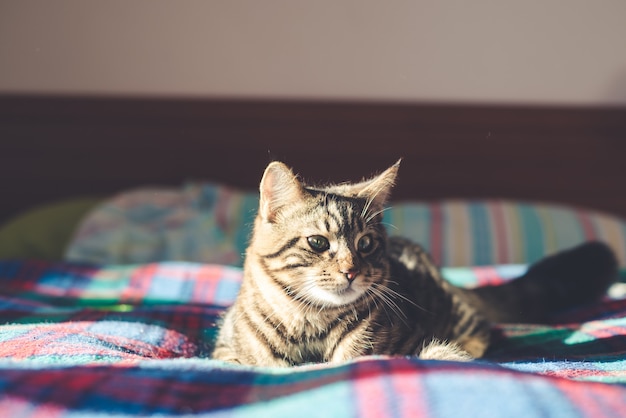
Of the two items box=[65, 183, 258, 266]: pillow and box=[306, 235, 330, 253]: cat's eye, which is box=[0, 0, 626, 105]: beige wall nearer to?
box=[65, 183, 258, 266]: pillow

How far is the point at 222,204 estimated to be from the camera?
188 centimetres

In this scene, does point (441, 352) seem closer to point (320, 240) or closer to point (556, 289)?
point (320, 240)

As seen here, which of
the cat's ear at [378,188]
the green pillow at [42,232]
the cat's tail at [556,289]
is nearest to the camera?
the cat's ear at [378,188]

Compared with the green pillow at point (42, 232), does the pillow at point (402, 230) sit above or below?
above

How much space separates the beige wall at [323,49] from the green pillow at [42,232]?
1.48 feet

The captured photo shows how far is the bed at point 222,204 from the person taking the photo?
3.59 feet

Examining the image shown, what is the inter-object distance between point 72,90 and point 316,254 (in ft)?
4.97

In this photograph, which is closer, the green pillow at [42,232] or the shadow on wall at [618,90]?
the shadow on wall at [618,90]

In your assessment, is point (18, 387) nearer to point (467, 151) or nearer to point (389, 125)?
point (389, 125)

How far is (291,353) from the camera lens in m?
0.93

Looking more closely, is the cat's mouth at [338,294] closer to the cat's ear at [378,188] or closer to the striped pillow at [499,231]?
the cat's ear at [378,188]

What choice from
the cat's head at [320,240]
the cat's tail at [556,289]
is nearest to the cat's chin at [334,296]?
the cat's head at [320,240]

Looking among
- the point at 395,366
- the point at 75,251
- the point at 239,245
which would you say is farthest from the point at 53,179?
the point at 395,366

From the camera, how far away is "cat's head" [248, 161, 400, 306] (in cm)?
89
